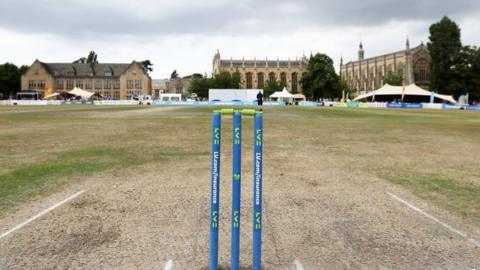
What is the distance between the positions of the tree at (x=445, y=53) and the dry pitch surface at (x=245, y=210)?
73.0 m

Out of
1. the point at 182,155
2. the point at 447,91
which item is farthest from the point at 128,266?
the point at 447,91

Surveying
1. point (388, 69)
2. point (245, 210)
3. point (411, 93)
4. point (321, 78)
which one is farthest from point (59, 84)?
point (245, 210)

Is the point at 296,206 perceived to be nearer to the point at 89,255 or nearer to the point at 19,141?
the point at 89,255

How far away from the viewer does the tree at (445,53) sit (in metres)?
74.9

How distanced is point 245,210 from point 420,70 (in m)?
114

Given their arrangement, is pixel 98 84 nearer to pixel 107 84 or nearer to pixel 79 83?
pixel 107 84

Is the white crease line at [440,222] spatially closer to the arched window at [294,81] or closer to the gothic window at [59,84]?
the gothic window at [59,84]

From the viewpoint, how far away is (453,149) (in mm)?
12719

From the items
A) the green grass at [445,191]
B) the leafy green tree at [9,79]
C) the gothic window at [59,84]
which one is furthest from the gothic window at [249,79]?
the green grass at [445,191]

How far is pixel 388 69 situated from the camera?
4532 inches

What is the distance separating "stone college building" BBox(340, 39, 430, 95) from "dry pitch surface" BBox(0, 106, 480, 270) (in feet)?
343

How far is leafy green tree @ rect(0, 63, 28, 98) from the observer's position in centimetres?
11481

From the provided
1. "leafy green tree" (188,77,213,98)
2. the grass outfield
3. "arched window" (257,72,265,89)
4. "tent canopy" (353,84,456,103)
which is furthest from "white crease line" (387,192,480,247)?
"arched window" (257,72,265,89)

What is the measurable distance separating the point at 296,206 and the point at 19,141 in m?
11.7
